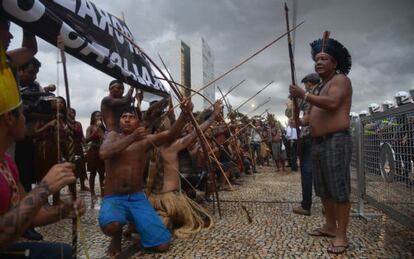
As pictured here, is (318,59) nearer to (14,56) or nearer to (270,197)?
(14,56)

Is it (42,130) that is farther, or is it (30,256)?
(42,130)

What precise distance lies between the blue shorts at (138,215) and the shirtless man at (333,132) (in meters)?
1.61

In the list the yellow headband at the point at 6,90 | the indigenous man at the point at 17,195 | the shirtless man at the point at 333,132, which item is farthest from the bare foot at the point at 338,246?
the yellow headband at the point at 6,90

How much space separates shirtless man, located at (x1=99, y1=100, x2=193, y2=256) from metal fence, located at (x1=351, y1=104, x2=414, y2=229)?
2.55 meters

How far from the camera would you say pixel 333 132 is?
11.0ft

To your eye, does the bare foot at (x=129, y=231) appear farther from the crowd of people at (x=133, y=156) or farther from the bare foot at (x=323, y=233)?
the bare foot at (x=323, y=233)

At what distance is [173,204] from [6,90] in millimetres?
2746

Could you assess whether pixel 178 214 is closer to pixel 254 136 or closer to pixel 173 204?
pixel 173 204

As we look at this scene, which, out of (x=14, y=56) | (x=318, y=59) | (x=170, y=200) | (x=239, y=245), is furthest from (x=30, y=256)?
(x=318, y=59)

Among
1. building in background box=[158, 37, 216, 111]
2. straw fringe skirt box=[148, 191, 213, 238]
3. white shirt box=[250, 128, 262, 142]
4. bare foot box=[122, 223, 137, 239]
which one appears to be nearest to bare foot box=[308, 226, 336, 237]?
straw fringe skirt box=[148, 191, 213, 238]

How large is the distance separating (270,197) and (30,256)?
5.04 m

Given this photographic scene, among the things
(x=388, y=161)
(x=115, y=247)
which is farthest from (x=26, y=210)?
(x=388, y=161)

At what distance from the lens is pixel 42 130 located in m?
3.99

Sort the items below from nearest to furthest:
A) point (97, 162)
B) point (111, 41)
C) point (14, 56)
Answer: point (14, 56)
point (111, 41)
point (97, 162)
